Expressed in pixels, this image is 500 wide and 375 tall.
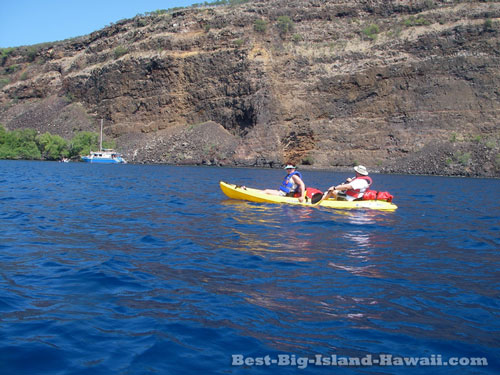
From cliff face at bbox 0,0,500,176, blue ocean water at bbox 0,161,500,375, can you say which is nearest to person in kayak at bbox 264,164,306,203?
blue ocean water at bbox 0,161,500,375

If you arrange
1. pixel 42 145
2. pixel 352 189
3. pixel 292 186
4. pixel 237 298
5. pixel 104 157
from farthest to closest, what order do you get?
pixel 42 145
pixel 104 157
pixel 292 186
pixel 352 189
pixel 237 298

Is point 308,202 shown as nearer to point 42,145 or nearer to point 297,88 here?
point 297,88

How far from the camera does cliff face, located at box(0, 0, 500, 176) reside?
1844 inches

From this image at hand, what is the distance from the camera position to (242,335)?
162 inches

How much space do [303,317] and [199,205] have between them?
921 centimetres

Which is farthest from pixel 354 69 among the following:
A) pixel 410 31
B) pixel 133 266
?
pixel 133 266

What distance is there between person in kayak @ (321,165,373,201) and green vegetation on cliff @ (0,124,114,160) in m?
49.4

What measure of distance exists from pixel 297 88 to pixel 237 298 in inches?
2045

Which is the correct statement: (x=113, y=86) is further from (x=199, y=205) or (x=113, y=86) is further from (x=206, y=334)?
(x=206, y=334)

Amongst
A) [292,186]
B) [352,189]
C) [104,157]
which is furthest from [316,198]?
[104,157]

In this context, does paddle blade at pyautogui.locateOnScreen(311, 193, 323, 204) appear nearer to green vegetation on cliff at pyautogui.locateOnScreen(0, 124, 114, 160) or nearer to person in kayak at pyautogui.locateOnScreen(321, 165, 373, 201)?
person in kayak at pyautogui.locateOnScreen(321, 165, 373, 201)

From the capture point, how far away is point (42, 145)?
57750mm

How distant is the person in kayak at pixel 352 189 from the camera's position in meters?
13.7

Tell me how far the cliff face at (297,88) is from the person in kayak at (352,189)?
30473mm
